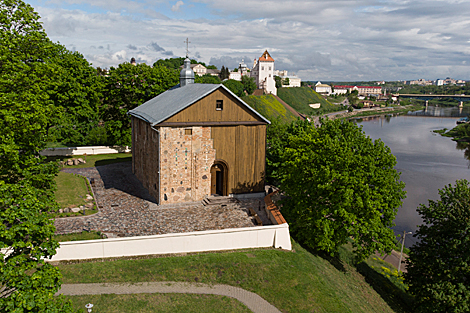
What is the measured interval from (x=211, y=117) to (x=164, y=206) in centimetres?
793

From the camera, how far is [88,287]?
16.8m

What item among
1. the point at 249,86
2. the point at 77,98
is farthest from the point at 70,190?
the point at 249,86

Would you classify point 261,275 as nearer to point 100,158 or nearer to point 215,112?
point 215,112

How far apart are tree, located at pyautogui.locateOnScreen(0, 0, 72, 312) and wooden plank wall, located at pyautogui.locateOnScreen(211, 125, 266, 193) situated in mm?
12751

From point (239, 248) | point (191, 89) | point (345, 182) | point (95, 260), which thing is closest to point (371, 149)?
point (345, 182)

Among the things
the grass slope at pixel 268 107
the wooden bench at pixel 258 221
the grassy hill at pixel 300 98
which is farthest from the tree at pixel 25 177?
the grassy hill at pixel 300 98

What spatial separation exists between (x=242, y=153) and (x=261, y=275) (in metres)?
11.9

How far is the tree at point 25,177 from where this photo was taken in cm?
1049

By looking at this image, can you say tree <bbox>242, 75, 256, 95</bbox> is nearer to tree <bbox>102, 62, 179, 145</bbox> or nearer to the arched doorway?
tree <bbox>102, 62, 179, 145</bbox>

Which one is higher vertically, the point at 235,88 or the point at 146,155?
the point at 235,88

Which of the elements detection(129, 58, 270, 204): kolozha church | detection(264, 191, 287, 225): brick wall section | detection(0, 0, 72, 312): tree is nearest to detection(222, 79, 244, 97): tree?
detection(0, 0, 72, 312): tree

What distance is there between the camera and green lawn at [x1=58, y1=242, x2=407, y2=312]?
18031mm

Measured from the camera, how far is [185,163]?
27.6m

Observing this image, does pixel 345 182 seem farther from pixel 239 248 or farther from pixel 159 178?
pixel 159 178
